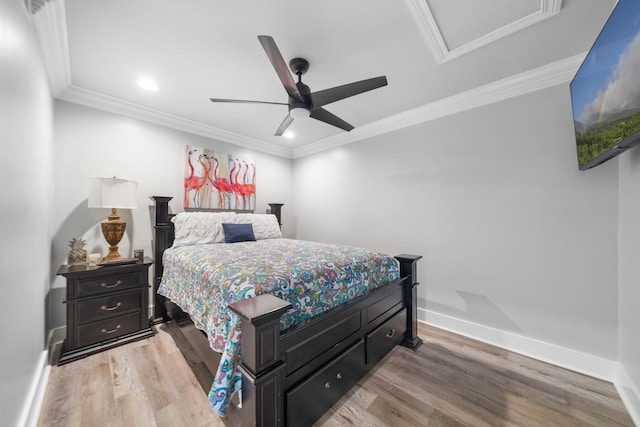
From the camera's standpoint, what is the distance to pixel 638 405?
1484 millimetres

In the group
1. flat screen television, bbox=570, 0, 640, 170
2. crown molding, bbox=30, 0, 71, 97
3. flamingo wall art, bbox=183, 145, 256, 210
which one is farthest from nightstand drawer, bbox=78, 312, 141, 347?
flat screen television, bbox=570, 0, 640, 170

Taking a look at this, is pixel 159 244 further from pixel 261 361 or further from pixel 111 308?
pixel 261 361

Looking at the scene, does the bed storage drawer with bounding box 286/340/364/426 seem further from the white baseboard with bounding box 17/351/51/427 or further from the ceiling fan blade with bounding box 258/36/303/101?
the ceiling fan blade with bounding box 258/36/303/101

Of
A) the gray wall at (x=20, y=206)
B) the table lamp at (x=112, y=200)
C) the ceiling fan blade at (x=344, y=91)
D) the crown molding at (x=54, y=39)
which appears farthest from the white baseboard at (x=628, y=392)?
the crown molding at (x=54, y=39)

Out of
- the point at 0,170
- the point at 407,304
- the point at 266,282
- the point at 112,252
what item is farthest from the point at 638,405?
the point at 112,252

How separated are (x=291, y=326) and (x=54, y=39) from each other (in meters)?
2.67

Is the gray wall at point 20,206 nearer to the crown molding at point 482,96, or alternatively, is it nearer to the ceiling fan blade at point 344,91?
the ceiling fan blade at point 344,91

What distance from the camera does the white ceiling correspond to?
1.57m

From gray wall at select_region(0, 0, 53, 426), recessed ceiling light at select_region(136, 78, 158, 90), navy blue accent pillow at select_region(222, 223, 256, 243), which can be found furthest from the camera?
navy blue accent pillow at select_region(222, 223, 256, 243)

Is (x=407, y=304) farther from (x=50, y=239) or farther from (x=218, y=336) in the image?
(x=50, y=239)

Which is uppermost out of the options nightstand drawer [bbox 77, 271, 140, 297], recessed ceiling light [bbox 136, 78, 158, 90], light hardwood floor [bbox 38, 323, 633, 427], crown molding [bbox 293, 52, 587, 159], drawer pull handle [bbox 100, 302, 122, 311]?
recessed ceiling light [bbox 136, 78, 158, 90]

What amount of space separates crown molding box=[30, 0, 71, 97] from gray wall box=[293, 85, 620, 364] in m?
3.19

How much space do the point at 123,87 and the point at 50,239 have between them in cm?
169

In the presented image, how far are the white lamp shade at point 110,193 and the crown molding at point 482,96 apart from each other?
9.56 feet
